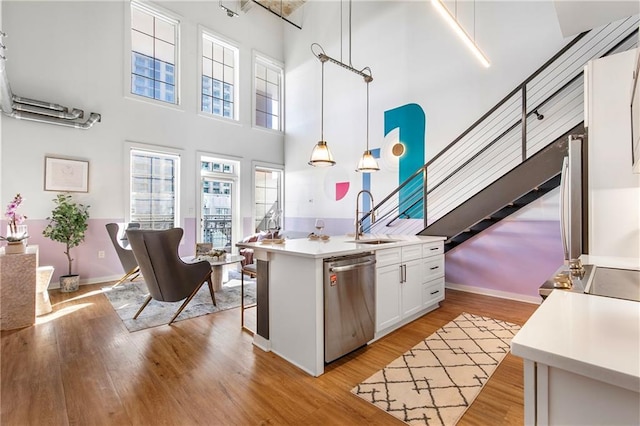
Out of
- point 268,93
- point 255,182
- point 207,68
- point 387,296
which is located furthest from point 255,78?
point 387,296

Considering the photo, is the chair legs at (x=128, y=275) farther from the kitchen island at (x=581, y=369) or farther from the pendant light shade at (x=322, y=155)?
the kitchen island at (x=581, y=369)

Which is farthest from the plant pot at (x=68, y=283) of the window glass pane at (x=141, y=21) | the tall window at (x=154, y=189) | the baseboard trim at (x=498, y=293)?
the baseboard trim at (x=498, y=293)

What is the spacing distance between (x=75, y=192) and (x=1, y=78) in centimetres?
181

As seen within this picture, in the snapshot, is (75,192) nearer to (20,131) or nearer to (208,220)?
(20,131)

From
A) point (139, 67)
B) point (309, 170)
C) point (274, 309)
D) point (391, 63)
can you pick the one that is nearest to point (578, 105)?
point (391, 63)

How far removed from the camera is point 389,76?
17.6 feet

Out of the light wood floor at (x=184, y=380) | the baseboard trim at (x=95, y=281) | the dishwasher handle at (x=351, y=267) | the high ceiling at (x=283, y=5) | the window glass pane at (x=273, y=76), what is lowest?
the light wood floor at (x=184, y=380)

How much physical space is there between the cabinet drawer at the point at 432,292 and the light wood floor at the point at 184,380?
0.30 m

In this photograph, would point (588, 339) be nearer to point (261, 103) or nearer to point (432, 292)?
point (432, 292)

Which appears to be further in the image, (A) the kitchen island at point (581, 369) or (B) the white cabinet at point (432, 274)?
(B) the white cabinet at point (432, 274)

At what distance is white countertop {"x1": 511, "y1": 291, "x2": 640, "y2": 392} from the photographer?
591 millimetres

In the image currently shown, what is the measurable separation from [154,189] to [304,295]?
479cm

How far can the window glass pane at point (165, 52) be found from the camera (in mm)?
5734

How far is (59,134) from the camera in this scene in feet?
15.1
